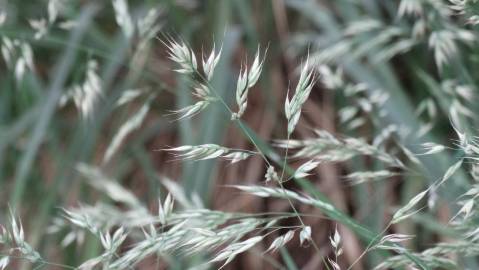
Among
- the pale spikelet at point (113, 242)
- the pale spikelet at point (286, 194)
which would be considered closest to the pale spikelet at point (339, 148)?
the pale spikelet at point (286, 194)

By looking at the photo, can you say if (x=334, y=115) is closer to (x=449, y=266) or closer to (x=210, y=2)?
(x=210, y=2)

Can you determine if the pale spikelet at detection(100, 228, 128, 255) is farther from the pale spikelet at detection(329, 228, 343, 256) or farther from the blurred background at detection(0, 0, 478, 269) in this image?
the blurred background at detection(0, 0, 478, 269)

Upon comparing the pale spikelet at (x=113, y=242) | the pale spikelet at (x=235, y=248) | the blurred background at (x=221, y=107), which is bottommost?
the blurred background at (x=221, y=107)

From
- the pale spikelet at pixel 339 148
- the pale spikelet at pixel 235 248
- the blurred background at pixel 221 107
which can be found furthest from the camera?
the blurred background at pixel 221 107

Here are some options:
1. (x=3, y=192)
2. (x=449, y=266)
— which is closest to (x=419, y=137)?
(x=449, y=266)

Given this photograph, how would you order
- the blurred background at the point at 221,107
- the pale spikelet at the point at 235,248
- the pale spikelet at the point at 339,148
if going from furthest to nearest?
the blurred background at the point at 221,107 < the pale spikelet at the point at 339,148 < the pale spikelet at the point at 235,248

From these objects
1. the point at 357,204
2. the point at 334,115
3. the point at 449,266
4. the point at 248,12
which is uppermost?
the point at 248,12

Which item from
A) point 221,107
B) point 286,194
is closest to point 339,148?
point 286,194

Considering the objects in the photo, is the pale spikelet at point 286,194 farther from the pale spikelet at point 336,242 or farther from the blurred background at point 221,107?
the blurred background at point 221,107

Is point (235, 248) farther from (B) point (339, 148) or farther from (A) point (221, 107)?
(A) point (221, 107)
